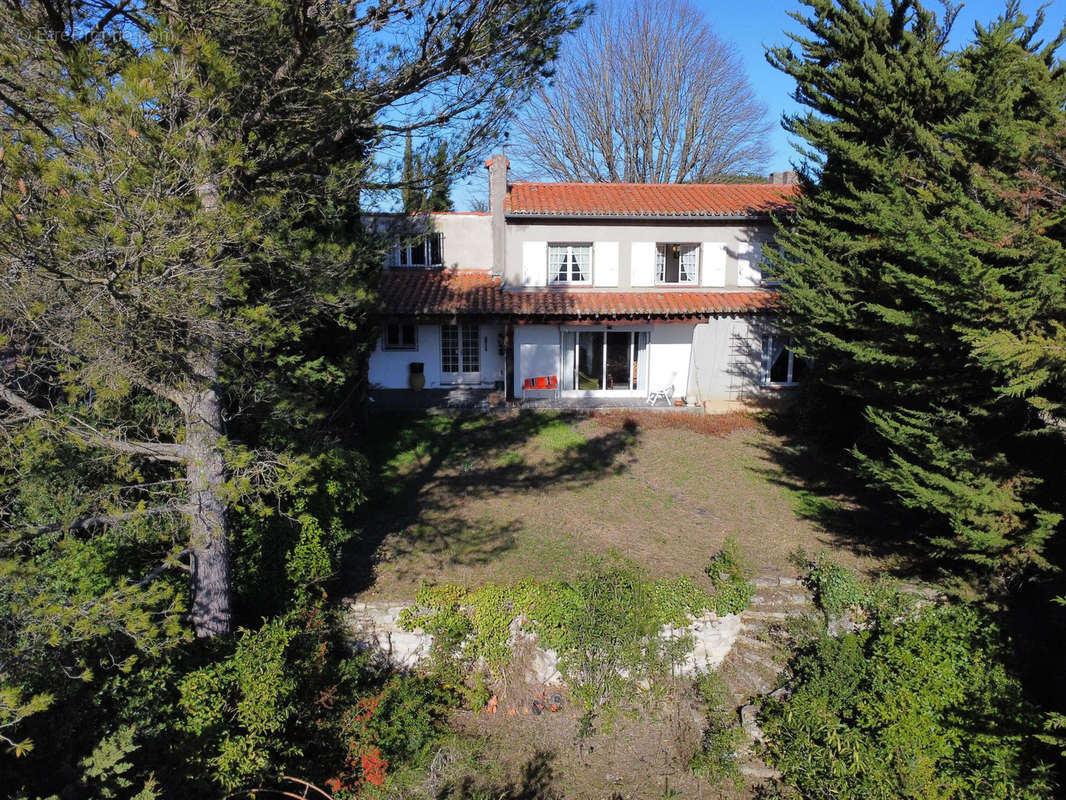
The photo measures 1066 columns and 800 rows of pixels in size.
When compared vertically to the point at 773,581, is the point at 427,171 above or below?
above

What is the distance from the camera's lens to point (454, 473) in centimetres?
1403

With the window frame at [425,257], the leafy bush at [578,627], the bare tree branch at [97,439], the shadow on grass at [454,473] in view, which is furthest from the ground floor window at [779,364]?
the bare tree branch at [97,439]

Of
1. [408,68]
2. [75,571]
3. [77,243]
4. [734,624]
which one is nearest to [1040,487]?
[734,624]

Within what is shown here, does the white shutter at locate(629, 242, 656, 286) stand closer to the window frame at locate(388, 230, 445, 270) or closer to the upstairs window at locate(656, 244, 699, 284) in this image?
the upstairs window at locate(656, 244, 699, 284)

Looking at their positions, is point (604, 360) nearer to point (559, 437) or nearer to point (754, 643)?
Result: point (559, 437)

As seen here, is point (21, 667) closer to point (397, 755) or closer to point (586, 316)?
point (397, 755)

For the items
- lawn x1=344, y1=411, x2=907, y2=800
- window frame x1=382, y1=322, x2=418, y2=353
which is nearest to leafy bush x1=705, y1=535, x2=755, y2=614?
lawn x1=344, y1=411, x2=907, y2=800

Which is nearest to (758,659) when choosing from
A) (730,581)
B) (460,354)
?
(730,581)

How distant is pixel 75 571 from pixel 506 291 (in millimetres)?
13212

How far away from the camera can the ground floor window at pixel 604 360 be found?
18.9 metres

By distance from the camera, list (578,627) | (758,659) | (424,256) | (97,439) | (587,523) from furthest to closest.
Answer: (424,256), (587,523), (758,659), (578,627), (97,439)

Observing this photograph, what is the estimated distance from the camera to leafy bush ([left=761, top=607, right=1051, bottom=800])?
23.7 ft

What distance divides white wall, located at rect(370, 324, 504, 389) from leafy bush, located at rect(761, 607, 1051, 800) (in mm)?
12759

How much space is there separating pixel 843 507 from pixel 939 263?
18.1 feet
